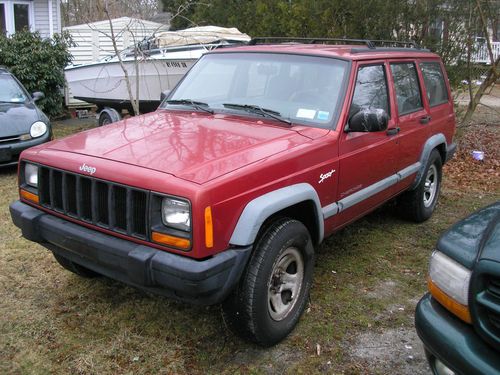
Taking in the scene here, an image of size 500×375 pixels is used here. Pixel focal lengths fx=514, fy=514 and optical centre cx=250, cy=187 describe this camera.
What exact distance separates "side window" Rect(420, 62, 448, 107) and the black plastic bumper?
3473 millimetres

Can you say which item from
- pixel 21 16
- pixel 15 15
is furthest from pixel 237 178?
pixel 21 16

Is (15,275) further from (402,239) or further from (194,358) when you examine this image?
(402,239)

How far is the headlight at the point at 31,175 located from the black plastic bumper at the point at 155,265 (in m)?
0.46

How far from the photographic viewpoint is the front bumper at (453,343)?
211 cm

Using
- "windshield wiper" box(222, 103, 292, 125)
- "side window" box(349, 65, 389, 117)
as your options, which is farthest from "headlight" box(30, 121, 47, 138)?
"side window" box(349, 65, 389, 117)

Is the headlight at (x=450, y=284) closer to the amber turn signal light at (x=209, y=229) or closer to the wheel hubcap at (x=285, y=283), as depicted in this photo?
the wheel hubcap at (x=285, y=283)

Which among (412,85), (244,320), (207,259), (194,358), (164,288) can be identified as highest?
(412,85)

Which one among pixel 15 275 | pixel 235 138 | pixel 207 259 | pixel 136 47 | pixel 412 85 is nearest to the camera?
pixel 207 259

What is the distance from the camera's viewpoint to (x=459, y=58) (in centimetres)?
959

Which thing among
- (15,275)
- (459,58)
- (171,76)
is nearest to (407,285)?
(15,275)

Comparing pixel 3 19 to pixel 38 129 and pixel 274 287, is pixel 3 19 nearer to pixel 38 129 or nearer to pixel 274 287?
pixel 38 129

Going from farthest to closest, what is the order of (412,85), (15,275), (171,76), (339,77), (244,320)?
(171,76)
(412,85)
(15,275)
(339,77)
(244,320)

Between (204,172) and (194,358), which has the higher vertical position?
(204,172)

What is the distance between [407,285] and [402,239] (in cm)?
109
